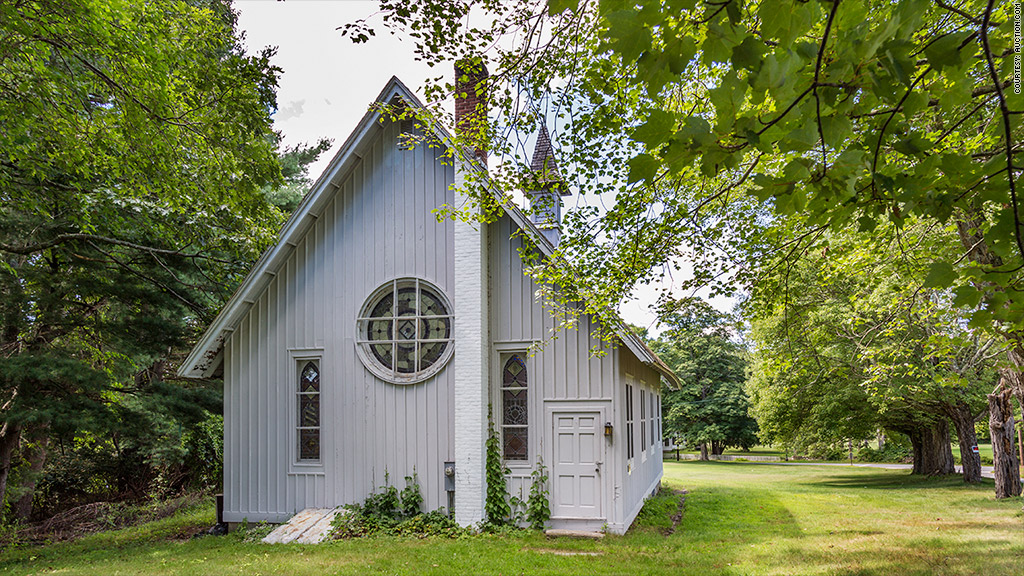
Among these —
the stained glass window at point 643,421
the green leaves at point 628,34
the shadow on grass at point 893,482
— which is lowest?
the shadow on grass at point 893,482

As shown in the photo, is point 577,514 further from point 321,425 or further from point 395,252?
point 395,252

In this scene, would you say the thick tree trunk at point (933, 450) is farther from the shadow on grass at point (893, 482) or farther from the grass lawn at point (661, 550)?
the grass lawn at point (661, 550)

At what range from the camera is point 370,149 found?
40.3ft

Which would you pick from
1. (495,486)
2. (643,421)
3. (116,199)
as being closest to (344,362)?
(495,486)

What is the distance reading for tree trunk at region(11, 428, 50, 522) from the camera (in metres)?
14.5

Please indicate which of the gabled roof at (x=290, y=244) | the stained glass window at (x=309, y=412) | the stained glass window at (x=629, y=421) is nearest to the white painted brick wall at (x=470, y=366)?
the gabled roof at (x=290, y=244)

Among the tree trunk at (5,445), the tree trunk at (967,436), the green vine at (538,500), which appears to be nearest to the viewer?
the green vine at (538,500)

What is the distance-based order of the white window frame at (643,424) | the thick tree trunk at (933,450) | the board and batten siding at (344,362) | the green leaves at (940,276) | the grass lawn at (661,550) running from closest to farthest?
the green leaves at (940,276), the grass lawn at (661,550), the board and batten siding at (344,362), the white window frame at (643,424), the thick tree trunk at (933,450)

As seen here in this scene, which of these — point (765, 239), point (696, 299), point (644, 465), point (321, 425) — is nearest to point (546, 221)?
point (696, 299)

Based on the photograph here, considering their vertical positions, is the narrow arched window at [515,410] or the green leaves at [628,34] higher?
the green leaves at [628,34]

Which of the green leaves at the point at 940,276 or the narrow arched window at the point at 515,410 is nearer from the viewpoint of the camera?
the green leaves at the point at 940,276

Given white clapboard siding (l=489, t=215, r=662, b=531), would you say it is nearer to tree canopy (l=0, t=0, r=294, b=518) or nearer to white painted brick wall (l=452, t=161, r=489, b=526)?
white painted brick wall (l=452, t=161, r=489, b=526)

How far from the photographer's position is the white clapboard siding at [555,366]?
423 inches

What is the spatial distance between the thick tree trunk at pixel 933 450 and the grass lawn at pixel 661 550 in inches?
391
